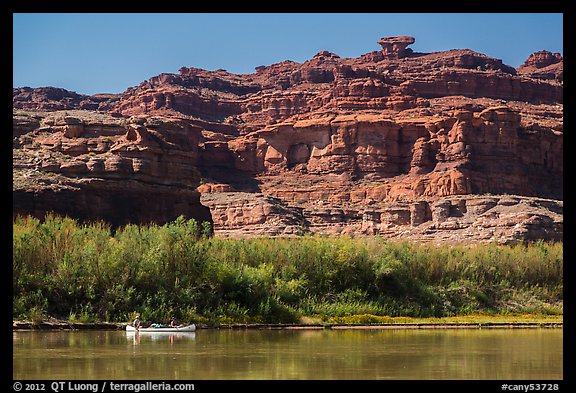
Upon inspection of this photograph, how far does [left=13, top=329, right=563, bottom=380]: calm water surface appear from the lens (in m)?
19.0

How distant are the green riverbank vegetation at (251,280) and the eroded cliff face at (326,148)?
16850 mm

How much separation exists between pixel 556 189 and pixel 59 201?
283ft

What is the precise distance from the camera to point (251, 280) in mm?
37469

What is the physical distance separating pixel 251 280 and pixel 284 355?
578 inches

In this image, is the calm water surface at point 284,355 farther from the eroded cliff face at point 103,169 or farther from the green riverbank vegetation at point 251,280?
the eroded cliff face at point 103,169

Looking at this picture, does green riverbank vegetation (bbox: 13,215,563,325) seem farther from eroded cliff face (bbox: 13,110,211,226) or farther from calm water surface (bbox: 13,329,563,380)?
eroded cliff face (bbox: 13,110,211,226)

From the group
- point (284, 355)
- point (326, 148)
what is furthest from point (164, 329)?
point (326, 148)

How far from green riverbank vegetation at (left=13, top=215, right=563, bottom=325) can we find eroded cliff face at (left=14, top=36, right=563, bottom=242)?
1685 cm

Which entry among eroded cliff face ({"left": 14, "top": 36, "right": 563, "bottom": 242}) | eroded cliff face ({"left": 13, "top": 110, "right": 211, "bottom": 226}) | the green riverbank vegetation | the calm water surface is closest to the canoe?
the calm water surface

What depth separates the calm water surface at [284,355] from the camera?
18953 mm

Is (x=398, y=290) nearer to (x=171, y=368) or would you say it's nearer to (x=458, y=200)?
(x=171, y=368)

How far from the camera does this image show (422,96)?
148 m

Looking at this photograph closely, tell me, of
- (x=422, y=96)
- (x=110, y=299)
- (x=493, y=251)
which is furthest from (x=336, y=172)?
(x=110, y=299)
